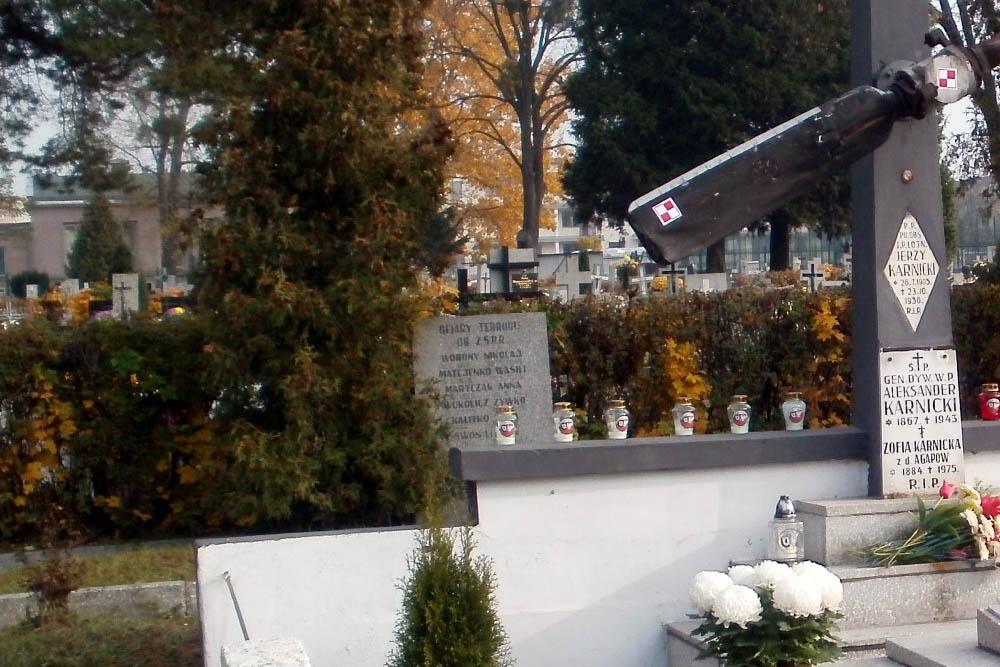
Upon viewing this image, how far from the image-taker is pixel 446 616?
473cm

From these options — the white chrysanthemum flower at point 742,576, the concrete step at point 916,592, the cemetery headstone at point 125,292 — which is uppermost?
the cemetery headstone at point 125,292

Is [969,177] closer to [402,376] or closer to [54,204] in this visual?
[402,376]

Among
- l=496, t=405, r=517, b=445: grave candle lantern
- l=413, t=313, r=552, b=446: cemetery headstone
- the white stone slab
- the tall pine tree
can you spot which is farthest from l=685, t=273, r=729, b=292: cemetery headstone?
the white stone slab

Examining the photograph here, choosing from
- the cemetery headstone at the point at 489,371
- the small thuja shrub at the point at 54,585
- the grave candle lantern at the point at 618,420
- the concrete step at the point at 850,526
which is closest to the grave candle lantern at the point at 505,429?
the grave candle lantern at the point at 618,420

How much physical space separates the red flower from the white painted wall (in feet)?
2.16

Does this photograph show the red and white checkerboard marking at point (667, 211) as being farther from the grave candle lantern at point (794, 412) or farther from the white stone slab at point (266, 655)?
the white stone slab at point (266, 655)

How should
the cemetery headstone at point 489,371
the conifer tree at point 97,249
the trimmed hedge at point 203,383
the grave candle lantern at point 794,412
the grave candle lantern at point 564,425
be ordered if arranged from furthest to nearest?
the conifer tree at point 97,249 → the cemetery headstone at point 489,371 → the trimmed hedge at point 203,383 → the grave candle lantern at point 794,412 → the grave candle lantern at point 564,425

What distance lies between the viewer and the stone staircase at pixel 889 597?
5129 millimetres

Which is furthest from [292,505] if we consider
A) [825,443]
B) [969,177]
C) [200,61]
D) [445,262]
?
[969,177]

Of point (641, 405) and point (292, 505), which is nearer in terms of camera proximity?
point (292, 505)

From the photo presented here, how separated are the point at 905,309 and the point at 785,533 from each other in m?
1.34

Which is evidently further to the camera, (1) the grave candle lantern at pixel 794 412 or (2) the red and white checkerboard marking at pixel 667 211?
(1) the grave candle lantern at pixel 794 412

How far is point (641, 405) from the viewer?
1014 centimetres

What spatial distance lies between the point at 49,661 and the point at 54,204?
54621mm
